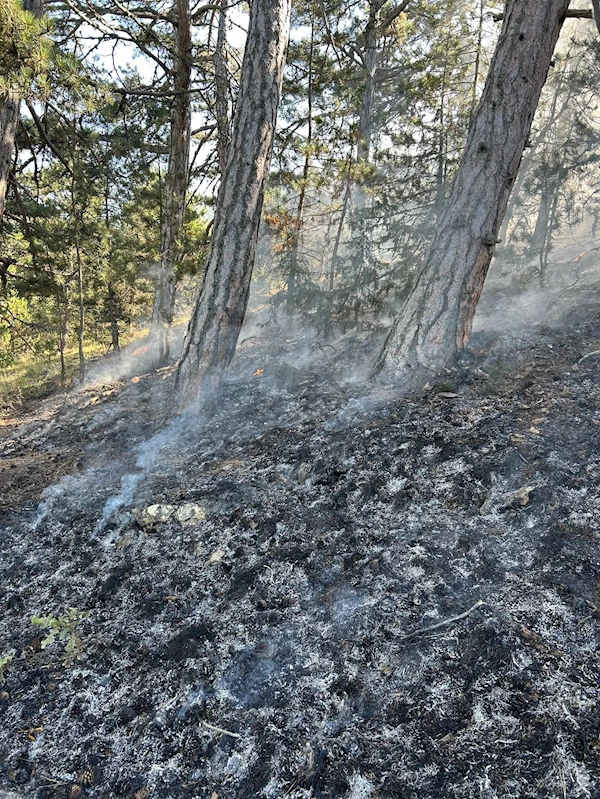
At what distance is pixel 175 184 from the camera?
8.38 meters

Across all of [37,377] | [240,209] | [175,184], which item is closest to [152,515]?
[240,209]

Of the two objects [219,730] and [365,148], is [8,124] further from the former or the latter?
[219,730]

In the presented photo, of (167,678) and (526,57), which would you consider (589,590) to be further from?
(526,57)

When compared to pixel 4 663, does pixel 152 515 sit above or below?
above

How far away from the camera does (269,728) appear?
1933mm

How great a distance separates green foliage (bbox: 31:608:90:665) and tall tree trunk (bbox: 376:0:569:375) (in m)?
3.97

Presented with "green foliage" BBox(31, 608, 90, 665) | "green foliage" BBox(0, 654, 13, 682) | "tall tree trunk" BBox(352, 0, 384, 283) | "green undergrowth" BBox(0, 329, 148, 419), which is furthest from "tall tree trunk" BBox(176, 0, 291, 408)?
"green undergrowth" BBox(0, 329, 148, 419)

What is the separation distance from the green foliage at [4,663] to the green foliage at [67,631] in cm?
16

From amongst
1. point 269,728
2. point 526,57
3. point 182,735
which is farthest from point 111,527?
Answer: point 526,57

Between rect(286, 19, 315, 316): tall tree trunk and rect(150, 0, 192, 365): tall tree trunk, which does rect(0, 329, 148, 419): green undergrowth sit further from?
rect(286, 19, 315, 316): tall tree trunk

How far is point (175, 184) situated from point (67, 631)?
314 inches

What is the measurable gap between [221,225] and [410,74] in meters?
9.43

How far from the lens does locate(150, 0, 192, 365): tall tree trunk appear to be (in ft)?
25.4

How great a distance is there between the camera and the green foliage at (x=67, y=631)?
2.44 m
